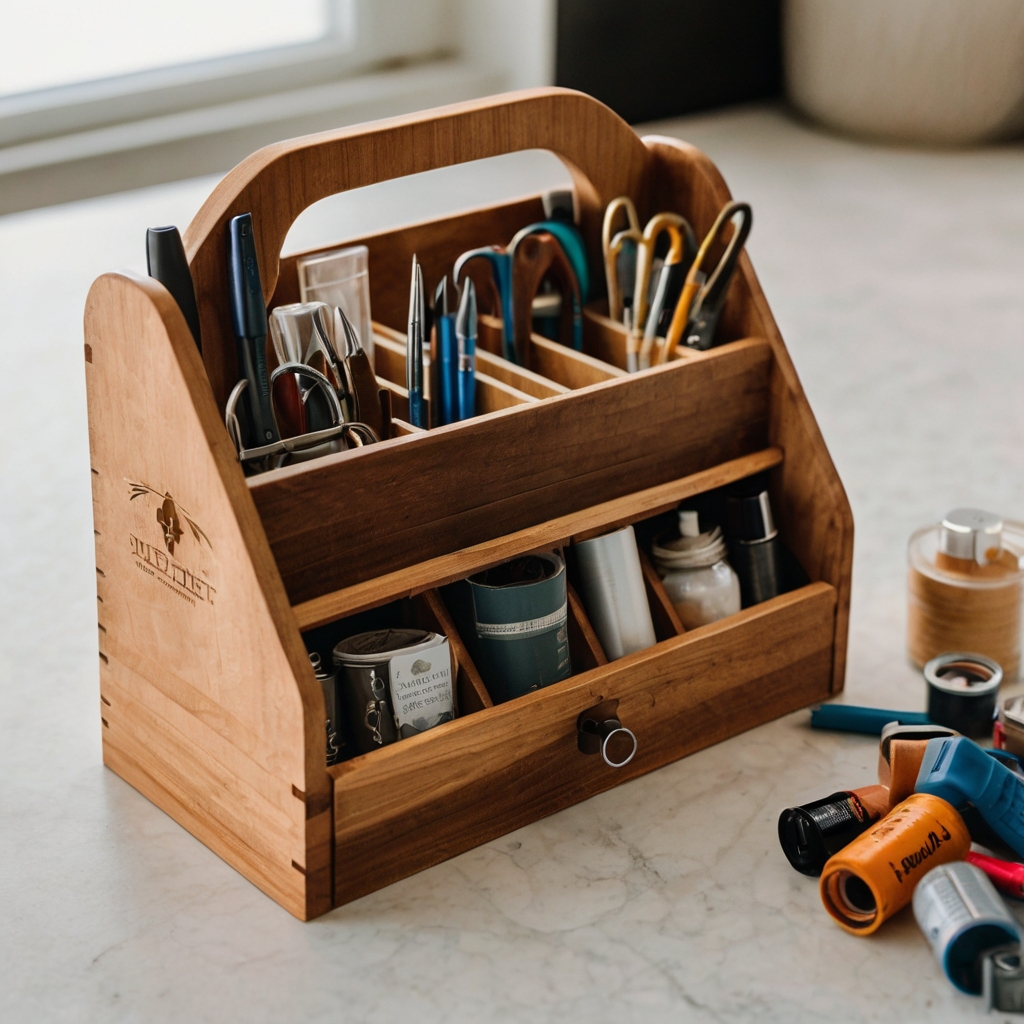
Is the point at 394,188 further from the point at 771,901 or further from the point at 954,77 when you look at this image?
the point at 771,901

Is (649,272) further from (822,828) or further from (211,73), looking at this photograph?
(211,73)

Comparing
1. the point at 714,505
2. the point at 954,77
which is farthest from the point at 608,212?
the point at 954,77

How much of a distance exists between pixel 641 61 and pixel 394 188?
0.51 metres

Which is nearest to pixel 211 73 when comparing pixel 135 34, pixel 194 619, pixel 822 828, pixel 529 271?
pixel 135 34

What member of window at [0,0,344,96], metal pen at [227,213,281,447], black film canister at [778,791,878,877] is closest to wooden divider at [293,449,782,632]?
metal pen at [227,213,281,447]

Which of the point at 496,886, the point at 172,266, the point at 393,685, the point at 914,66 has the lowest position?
the point at 496,886

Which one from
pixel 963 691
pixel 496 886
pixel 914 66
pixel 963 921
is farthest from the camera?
pixel 914 66

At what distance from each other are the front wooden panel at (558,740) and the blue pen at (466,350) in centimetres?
18

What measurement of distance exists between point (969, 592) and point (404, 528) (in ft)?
1.36

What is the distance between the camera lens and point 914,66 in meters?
2.30

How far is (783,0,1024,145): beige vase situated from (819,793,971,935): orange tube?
1.73m

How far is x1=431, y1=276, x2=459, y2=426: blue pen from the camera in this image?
930mm

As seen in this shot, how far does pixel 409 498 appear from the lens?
85 cm

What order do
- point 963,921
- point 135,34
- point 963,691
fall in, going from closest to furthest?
point 963,921 < point 963,691 < point 135,34
